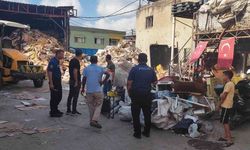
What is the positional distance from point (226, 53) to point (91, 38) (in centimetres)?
4424

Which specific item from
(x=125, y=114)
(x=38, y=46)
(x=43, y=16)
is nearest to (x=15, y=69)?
(x=125, y=114)

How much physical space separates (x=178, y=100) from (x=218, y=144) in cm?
231

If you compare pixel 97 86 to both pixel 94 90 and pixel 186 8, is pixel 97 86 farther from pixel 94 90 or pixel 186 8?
pixel 186 8

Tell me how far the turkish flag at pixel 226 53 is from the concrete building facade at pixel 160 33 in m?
7.47

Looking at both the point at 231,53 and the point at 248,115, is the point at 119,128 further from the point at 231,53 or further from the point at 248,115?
the point at 231,53

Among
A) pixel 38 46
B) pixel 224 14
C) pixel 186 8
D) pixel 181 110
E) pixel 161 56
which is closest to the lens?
pixel 181 110

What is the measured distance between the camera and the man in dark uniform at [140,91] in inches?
317

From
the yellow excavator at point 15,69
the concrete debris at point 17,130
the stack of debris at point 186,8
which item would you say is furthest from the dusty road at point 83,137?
the stack of debris at point 186,8

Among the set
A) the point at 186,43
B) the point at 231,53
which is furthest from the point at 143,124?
the point at 186,43

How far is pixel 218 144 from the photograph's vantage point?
7766mm

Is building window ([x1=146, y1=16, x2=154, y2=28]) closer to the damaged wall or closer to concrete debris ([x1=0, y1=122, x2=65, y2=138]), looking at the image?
the damaged wall

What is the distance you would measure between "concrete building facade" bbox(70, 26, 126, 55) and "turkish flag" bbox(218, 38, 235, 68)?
41693mm

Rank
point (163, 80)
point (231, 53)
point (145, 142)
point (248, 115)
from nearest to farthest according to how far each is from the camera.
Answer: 1. point (145, 142)
2. point (248, 115)
3. point (163, 80)
4. point (231, 53)

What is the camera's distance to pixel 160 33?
27.6 m
